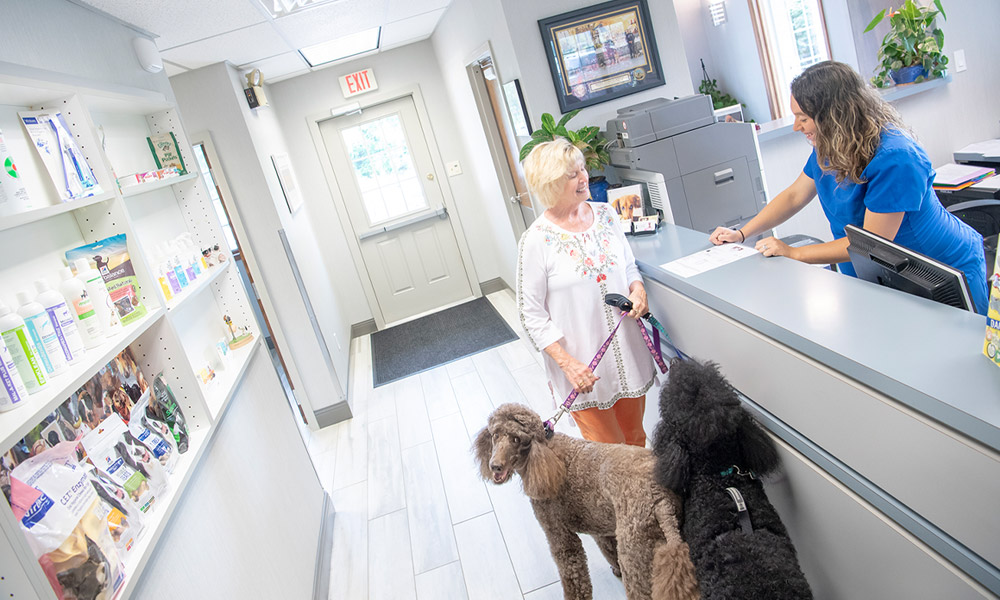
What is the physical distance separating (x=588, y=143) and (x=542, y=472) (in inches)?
77.9

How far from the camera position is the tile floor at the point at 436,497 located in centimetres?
261

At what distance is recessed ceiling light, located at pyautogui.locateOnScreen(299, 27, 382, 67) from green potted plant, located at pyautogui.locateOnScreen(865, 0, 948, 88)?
3489 mm

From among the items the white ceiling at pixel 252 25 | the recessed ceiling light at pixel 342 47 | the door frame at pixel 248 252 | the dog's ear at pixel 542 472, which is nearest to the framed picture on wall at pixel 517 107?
the white ceiling at pixel 252 25

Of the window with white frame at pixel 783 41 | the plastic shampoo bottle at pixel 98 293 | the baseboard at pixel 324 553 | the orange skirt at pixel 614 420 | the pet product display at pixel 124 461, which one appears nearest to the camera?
the pet product display at pixel 124 461

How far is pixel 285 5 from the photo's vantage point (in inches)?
126

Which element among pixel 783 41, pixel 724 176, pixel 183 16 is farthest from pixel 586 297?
pixel 783 41

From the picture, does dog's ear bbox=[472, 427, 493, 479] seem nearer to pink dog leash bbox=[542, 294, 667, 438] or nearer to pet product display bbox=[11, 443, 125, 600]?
pink dog leash bbox=[542, 294, 667, 438]

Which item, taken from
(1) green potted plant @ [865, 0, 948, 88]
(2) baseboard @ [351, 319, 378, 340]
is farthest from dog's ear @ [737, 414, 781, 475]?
(2) baseboard @ [351, 319, 378, 340]

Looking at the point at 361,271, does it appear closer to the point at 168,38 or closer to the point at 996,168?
the point at 168,38

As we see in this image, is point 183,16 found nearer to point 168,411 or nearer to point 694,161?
point 168,411

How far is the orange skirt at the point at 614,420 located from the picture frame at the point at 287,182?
334 cm

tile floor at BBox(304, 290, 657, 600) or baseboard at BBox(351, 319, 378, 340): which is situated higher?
baseboard at BBox(351, 319, 378, 340)

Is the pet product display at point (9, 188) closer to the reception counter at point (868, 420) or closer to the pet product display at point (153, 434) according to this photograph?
the pet product display at point (153, 434)

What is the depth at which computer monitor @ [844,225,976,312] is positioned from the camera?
4.18ft
